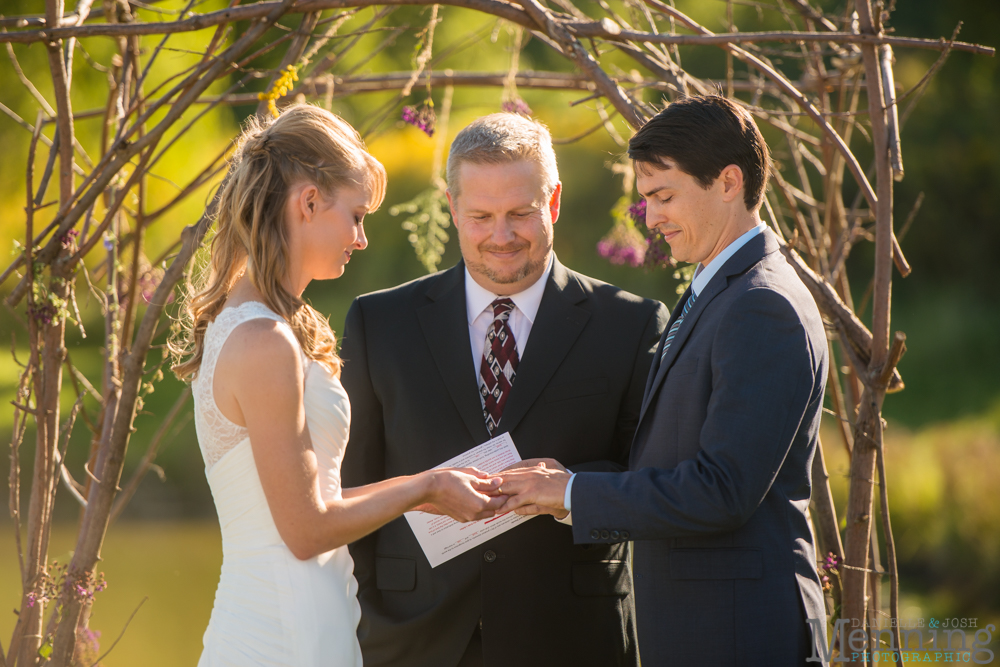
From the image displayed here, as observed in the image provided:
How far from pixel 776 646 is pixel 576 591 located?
63 centimetres

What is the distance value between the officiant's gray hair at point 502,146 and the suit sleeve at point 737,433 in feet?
2.73

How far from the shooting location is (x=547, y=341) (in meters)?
2.32

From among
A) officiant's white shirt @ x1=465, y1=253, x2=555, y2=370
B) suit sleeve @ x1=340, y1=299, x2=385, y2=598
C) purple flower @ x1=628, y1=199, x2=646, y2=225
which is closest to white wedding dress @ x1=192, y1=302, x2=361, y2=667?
suit sleeve @ x1=340, y1=299, x2=385, y2=598

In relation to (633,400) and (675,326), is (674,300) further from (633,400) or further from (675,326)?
(675,326)

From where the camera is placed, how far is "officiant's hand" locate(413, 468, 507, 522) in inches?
74.8

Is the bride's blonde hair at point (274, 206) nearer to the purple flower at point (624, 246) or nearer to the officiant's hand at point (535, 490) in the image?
the officiant's hand at point (535, 490)

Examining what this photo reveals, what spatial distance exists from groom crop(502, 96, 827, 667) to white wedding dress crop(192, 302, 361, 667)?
0.46m

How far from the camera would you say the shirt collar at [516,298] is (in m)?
2.40

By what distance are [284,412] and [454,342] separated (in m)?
0.76

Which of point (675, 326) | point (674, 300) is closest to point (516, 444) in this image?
point (675, 326)

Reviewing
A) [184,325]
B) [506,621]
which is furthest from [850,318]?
[184,325]

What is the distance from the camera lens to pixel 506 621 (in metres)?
2.20

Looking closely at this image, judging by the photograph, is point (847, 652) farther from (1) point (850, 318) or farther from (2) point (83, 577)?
(2) point (83, 577)

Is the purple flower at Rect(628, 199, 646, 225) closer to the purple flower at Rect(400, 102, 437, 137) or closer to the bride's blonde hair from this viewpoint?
the purple flower at Rect(400, 102, 437, 137)
